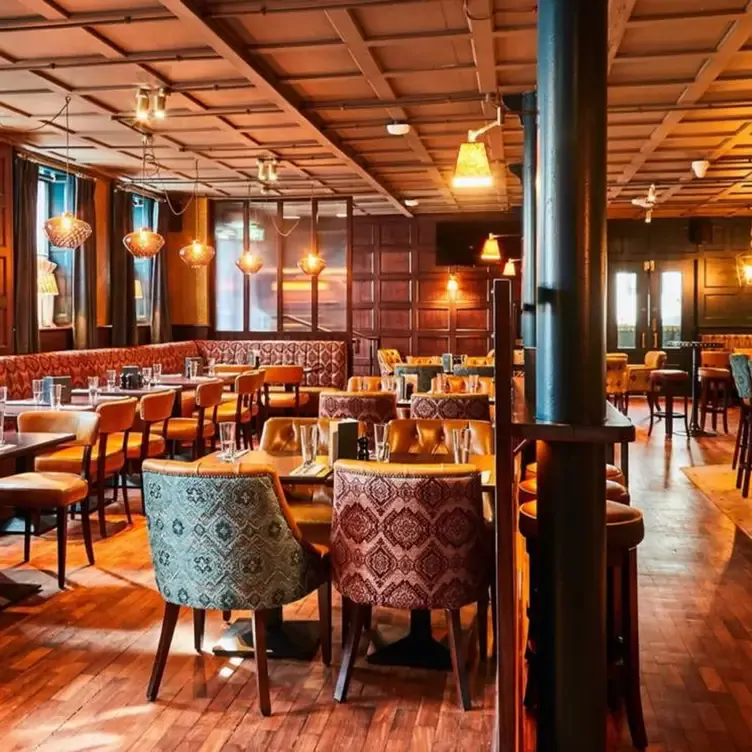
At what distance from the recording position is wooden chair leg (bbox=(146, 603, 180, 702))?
9.52 ft

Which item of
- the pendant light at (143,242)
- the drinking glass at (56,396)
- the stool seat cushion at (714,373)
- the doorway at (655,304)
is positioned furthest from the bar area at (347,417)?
the doorway at (655,304)

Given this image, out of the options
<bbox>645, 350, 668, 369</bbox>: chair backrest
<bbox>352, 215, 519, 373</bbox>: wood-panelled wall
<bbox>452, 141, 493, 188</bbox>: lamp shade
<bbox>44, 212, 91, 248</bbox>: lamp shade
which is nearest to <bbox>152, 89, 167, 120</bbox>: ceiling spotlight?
<bbox>44, 212, 91, 248</bbox>: lamp shade

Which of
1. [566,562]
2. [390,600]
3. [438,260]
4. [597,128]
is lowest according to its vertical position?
[390,600]

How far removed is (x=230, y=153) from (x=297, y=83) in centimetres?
289

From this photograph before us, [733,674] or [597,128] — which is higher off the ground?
[597,128]

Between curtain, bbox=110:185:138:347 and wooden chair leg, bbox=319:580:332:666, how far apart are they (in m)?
7.94

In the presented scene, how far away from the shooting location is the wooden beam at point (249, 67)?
15.9 ft

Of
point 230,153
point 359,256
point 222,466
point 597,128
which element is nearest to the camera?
point 597,128

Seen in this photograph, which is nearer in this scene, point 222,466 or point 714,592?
point 222,466

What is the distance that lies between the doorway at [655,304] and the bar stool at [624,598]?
40.1 ft

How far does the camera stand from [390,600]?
9.09 ft

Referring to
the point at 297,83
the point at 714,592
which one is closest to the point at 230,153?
the point at 297,83

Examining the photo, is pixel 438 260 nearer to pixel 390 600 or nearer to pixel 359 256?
pixel 359 256

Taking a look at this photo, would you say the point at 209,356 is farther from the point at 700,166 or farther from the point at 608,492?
the point at 608,492
